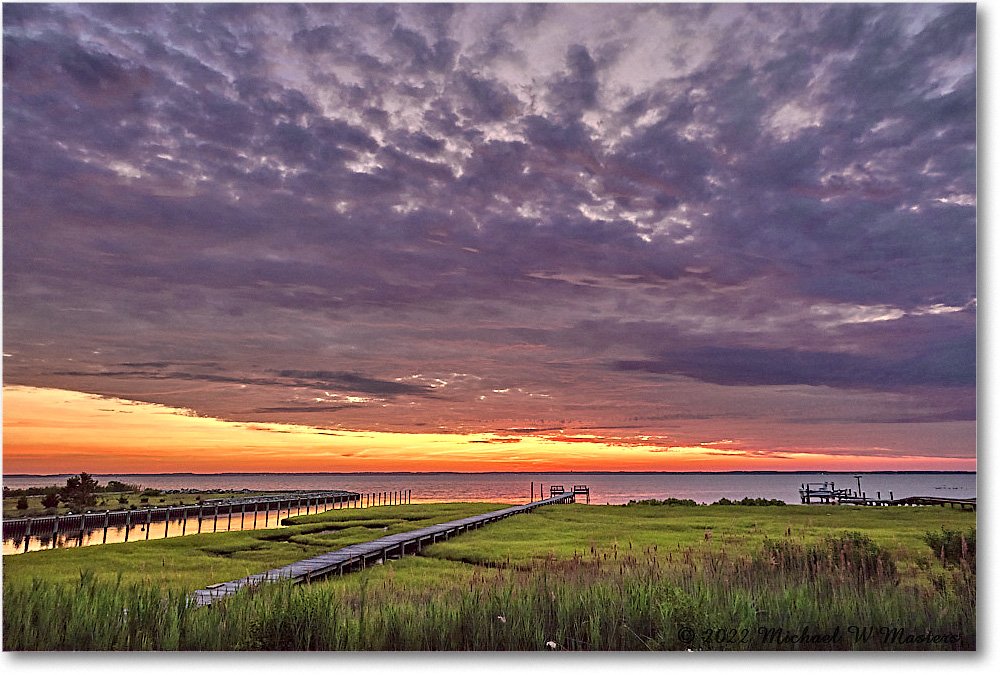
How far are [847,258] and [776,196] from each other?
2.94 ft

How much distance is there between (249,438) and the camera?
7629 mm

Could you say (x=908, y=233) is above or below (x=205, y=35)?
below

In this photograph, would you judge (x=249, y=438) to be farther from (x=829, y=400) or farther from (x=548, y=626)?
(x=829, y=400)

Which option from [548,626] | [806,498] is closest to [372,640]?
[548,626]

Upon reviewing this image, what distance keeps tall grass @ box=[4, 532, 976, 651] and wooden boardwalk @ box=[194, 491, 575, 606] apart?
41cm

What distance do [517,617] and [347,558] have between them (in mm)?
5781

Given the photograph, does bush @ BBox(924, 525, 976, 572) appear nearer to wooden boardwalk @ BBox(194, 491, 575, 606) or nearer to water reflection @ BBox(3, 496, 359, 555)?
wooden boardwalk @ BBox(194, 491, 575, 606)

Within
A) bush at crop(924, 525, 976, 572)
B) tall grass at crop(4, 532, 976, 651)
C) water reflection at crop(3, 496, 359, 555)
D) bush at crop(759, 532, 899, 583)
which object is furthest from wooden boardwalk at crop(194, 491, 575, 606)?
bush at crop(924, 525, 976, 572)

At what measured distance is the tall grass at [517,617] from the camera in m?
5.00

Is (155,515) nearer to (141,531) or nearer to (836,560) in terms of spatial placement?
(141,531)

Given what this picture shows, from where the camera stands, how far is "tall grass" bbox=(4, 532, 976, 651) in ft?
16.4

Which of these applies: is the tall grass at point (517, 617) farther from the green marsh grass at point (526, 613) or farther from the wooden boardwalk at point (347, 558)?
the wooden boardwalk at point (347, 558)

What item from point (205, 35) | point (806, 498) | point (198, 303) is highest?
point (205, 35)

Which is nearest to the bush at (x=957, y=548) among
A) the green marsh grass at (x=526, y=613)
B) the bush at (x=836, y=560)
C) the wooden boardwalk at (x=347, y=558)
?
the green marsh grass at (x=526, y=613)
